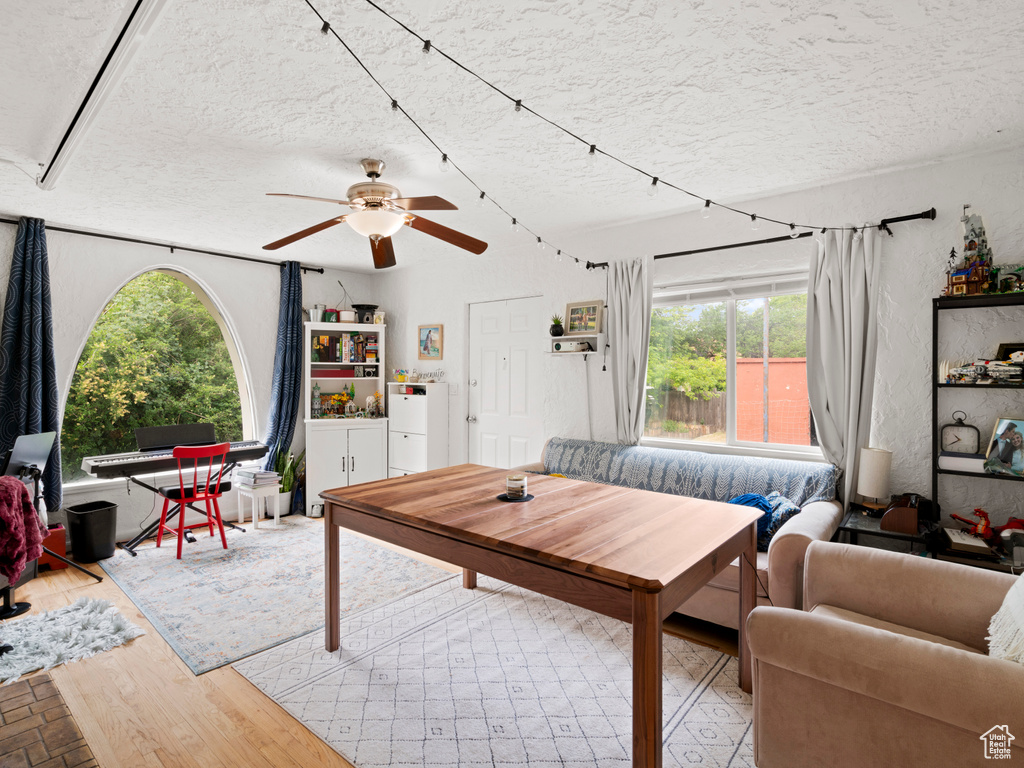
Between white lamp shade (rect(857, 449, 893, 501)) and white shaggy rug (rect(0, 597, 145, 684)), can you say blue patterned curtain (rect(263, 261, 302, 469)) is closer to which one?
white shaggy rug (rect(0, 597, 145, 684))

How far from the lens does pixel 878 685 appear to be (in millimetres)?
1401

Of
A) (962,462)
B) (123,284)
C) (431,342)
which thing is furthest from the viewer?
(431,342)

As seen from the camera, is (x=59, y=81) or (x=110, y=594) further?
(x=110, y=594)

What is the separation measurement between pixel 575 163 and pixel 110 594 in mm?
3832

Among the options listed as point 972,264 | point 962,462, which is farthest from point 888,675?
point 972,264

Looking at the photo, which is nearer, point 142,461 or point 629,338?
point 629,338

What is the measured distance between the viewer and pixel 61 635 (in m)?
2.75

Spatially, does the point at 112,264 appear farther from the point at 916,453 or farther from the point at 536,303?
the point at 916,453

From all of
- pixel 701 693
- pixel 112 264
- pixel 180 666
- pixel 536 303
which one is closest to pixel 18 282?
pixel 112 264

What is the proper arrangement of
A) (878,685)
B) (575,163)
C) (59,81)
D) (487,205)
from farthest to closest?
1. (487,205)
2. (575,163)
3. (59,81)
4. (878,685)

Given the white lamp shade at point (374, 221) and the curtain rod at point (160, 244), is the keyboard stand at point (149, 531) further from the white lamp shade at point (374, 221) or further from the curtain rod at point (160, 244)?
the white lamp shade at point (374, 221)

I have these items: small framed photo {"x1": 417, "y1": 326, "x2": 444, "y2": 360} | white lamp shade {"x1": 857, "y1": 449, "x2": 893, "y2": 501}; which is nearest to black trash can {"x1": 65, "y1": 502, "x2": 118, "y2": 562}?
small framed photo {"x1": 417, "y1": 326, "x2": 444, "y2": 360}

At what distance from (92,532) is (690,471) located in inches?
166

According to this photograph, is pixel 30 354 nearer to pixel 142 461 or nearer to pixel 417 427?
pixel 142 461
